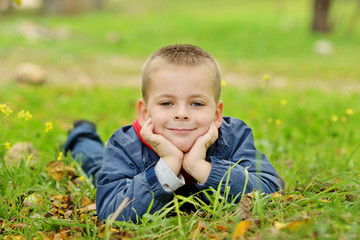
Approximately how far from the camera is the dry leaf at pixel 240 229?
183cm

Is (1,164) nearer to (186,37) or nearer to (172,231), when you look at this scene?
(172,231)

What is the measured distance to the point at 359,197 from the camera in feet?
7.07

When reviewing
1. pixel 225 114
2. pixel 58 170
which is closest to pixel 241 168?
pixel 58 170

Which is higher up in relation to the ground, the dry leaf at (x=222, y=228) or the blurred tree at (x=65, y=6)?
→ the blurred tree at (x=65, y=6)

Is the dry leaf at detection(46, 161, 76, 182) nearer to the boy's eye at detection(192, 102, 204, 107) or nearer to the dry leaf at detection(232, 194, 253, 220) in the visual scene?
the boy's eye at detection(192, 102, 204, 107)

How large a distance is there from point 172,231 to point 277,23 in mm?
17798

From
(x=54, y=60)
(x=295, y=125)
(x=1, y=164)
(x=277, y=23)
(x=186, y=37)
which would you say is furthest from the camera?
(x=277, y=23)

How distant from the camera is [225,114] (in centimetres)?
609

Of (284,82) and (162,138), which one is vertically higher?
(162,138)

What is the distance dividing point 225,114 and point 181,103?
12.3ft

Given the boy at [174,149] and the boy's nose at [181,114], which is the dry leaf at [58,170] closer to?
the boy at [174,149]

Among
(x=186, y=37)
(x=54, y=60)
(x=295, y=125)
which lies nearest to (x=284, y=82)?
(x=295, y=125)

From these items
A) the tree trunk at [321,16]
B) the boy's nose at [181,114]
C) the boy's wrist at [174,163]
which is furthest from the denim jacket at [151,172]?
the tree trunk at [321,16]

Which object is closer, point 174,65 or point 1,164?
point 174,65
